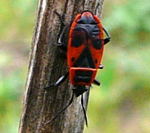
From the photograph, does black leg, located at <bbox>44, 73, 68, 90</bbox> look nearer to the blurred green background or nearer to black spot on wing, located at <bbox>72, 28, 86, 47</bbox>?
black spot on wing, located at <bbox>72, 28, 86, 47</bbox>

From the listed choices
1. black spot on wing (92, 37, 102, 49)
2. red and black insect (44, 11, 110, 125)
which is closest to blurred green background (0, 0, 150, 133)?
red and black insect (44, 11, 110, 125)

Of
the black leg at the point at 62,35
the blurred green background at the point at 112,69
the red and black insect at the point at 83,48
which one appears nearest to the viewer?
the black leg at the point at 62,35

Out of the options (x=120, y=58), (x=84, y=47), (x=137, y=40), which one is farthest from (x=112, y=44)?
(x=84, y=47)

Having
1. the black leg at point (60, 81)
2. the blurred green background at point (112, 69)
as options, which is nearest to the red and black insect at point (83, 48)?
the black leg at point (60, 81)

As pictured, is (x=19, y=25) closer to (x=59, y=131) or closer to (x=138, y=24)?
(x=138, y=24)

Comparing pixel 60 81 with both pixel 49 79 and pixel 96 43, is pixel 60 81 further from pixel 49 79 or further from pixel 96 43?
pixel 96 43

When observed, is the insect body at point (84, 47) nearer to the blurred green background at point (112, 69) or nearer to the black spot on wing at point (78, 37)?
the black spot on wing at point (78, 37)
